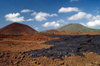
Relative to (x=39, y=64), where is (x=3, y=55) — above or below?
above

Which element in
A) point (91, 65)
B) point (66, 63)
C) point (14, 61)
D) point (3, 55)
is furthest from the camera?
point (3, 55)

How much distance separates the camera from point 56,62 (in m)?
3.57

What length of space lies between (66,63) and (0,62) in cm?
252

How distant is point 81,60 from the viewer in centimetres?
376

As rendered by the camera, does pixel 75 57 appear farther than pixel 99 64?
Yes

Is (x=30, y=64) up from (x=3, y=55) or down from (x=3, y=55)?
down

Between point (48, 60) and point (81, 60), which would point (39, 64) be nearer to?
point (48, 60)

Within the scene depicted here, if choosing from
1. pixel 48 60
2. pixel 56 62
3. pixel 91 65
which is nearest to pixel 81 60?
pixel 91 65

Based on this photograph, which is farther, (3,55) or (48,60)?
(3,55)

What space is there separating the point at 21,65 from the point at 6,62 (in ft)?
2.09

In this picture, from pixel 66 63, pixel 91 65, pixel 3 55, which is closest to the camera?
pixel 91 65

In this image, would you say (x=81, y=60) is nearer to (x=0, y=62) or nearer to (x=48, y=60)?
(x=48, y=60)

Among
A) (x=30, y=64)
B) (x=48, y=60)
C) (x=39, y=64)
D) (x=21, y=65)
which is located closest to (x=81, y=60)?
(x=48, y=60)

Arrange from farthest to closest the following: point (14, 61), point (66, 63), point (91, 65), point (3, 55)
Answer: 1. point (3, 55)
2. point (14, 61)
3. point (66, 63)
4. point (91, 65)
